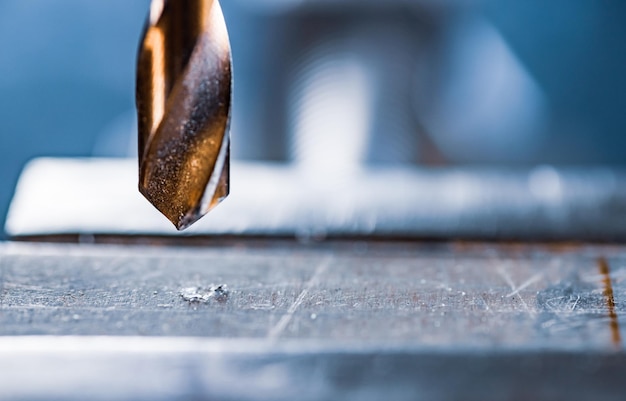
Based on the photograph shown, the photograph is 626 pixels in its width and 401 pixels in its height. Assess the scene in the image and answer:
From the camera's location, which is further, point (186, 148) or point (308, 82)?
point (308, 82)

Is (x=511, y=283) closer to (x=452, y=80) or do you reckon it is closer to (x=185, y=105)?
(x=185, y=105)

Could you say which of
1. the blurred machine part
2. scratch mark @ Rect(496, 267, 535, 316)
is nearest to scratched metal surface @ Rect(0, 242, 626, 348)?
scratch mark @ Rect(496, 267, 535, 316)

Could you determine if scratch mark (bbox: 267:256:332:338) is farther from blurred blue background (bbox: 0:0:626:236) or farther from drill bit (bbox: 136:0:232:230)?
blurred blue background (bbox: 0:0:626:236)

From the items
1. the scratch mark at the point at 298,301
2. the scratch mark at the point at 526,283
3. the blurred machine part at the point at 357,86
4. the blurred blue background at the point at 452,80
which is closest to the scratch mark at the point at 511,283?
the scratch mark at the point at 526,283

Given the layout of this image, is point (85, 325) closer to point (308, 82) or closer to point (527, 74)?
point (308, 82)

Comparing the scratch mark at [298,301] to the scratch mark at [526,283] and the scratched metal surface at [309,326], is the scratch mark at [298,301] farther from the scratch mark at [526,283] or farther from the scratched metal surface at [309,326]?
the scratch mark at [526,283]

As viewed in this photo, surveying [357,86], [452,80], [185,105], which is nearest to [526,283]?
[185,105]

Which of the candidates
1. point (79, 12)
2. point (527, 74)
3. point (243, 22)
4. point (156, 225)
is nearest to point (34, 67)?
point (79, 12)
